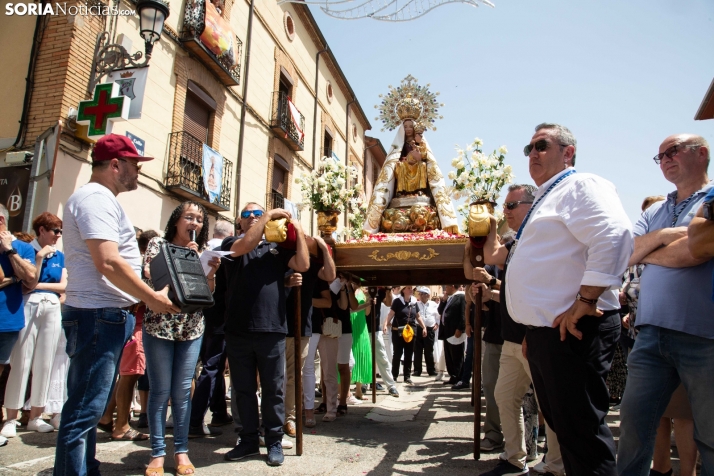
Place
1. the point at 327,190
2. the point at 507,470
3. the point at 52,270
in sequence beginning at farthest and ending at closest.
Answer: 1. the point at 327,190
2. the point at 52,270
3. the point at 507,470

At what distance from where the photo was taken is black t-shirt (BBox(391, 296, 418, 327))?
11414 millimetres

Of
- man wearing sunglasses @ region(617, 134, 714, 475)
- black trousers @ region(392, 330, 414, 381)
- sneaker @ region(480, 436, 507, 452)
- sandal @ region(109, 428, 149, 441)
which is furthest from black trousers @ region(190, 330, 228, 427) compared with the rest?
black trousers @ region(392, 330, 414, 381)

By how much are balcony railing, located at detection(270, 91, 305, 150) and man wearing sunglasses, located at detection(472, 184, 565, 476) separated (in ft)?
45.3

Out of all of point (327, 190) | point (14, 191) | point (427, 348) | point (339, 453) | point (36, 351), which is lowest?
point (339, 453)

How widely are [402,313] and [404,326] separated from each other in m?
0.43

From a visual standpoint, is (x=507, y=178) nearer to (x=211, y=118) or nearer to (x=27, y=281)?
(x=27, y=281)

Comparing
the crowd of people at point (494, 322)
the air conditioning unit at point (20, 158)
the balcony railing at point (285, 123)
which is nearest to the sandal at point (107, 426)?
the crowd of people at point (494, 322)

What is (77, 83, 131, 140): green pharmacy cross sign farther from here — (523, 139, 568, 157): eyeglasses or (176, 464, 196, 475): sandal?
(523, 139, 568, 157): eyeglasses

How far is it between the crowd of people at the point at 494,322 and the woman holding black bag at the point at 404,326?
5944 mm

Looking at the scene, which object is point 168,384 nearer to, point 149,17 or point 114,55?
point 149,17

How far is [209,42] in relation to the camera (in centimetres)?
1297

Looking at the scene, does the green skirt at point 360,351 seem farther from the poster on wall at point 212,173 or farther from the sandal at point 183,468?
the poster on wall at point 212,173

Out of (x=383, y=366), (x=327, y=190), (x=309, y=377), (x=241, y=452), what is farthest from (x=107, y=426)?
(x=383, y=366)

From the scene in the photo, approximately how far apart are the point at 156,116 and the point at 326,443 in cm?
912
